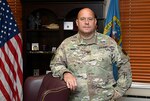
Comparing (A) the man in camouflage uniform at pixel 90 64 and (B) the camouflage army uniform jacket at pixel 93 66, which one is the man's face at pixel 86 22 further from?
(B) the camouflage army uniform jacket at pixel 93 66

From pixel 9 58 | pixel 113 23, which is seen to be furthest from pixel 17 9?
pixel 113 23

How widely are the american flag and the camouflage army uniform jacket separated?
0.99m

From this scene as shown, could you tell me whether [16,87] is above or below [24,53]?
below

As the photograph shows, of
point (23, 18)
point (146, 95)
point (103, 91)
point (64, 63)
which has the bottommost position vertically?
point (146, 95)

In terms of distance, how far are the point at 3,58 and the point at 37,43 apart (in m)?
0.80

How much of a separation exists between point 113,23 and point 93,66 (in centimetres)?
119

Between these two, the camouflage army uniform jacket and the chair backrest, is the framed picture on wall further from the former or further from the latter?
the camouflage army uniform jacket

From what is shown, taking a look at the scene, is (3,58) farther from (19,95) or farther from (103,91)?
(103,91)

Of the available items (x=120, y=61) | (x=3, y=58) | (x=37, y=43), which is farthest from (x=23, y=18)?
(x=120, y=61)

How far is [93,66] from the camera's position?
79.7 inches

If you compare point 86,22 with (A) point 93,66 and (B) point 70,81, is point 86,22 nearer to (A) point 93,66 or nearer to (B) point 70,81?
(A) point 93,66

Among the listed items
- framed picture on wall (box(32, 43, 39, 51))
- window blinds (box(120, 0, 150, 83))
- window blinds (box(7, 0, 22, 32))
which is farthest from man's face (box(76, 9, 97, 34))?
window blinds (box(7, 0, 22, 32))

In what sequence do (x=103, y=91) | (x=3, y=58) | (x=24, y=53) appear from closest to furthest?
(x=103, y=91), (x=3, y=58), (x=24, y=53)

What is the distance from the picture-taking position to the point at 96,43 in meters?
2.09
